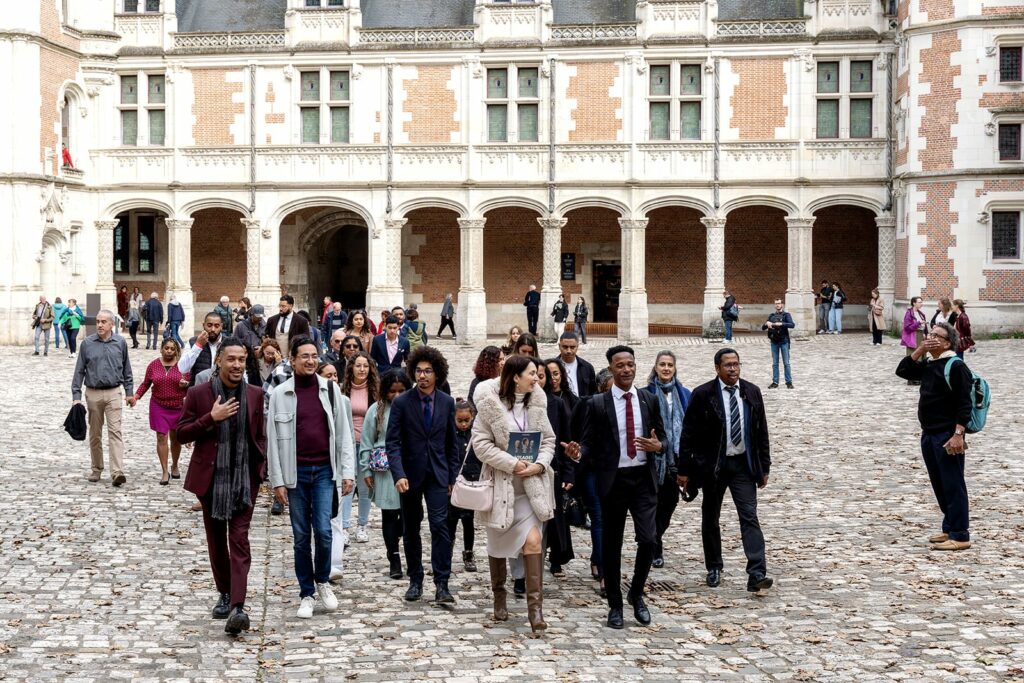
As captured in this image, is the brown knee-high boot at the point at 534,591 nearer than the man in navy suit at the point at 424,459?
Yes

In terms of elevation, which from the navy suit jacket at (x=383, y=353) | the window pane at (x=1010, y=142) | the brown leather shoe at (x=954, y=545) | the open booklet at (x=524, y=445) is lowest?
the brown leather shoe at (x=954, y=545)

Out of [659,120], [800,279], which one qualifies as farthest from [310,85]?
[800,279]

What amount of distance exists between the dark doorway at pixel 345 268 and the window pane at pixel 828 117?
13647 mm

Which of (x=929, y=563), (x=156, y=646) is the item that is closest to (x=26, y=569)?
(x=156, y=646)

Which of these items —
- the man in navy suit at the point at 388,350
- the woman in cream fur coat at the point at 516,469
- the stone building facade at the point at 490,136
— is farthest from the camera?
the stone building facade at the point at 490,136

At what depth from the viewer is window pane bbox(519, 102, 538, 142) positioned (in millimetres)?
32562

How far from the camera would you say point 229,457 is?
7.80 m

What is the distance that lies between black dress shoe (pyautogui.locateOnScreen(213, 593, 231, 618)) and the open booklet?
2.01 m

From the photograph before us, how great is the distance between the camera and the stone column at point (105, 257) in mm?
33469

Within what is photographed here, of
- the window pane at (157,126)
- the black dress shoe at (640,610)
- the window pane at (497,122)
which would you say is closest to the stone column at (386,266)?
the window pane at (497,122)

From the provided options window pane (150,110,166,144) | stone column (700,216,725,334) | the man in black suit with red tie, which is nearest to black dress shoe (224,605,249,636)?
the man in black suit with red tie

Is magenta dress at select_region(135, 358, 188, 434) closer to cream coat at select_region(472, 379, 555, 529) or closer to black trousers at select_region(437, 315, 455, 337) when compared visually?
cream coat at select_region(472, 379, 555, 529)

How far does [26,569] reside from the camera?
923 centimetres

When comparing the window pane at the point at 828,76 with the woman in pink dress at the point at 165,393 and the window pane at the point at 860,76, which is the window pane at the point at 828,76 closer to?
the window pane at the point at 860,76
